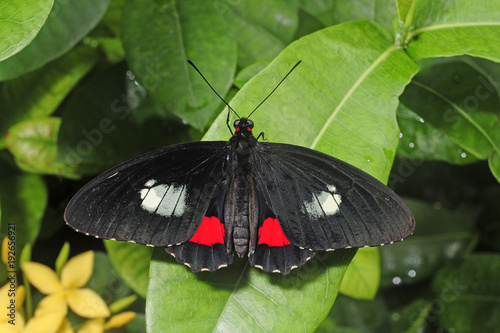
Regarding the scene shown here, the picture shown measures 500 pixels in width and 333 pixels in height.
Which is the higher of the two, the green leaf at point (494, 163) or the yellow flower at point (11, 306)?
the green leaf at point (494, 163)

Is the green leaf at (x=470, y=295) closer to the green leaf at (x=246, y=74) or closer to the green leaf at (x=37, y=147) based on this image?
the green leaf at (x=246, y=74)

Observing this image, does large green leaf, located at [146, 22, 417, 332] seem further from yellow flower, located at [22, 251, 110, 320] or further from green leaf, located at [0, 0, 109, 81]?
green leaf, located at [0, 0, 109, 81]

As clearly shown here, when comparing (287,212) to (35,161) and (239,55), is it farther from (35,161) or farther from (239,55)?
(35,161)

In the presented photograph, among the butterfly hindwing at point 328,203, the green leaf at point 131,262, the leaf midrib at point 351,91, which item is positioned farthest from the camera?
the green leaf at point 131,262

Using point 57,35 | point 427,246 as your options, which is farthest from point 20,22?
point 427,246

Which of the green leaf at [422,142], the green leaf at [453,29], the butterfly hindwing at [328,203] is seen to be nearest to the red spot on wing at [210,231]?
the butterfly hindwing at [328,203]

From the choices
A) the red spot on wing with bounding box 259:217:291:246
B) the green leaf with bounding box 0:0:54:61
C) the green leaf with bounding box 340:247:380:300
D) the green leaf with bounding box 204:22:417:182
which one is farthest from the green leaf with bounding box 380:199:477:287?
the green leaf with bounding box 0:0:54:61
